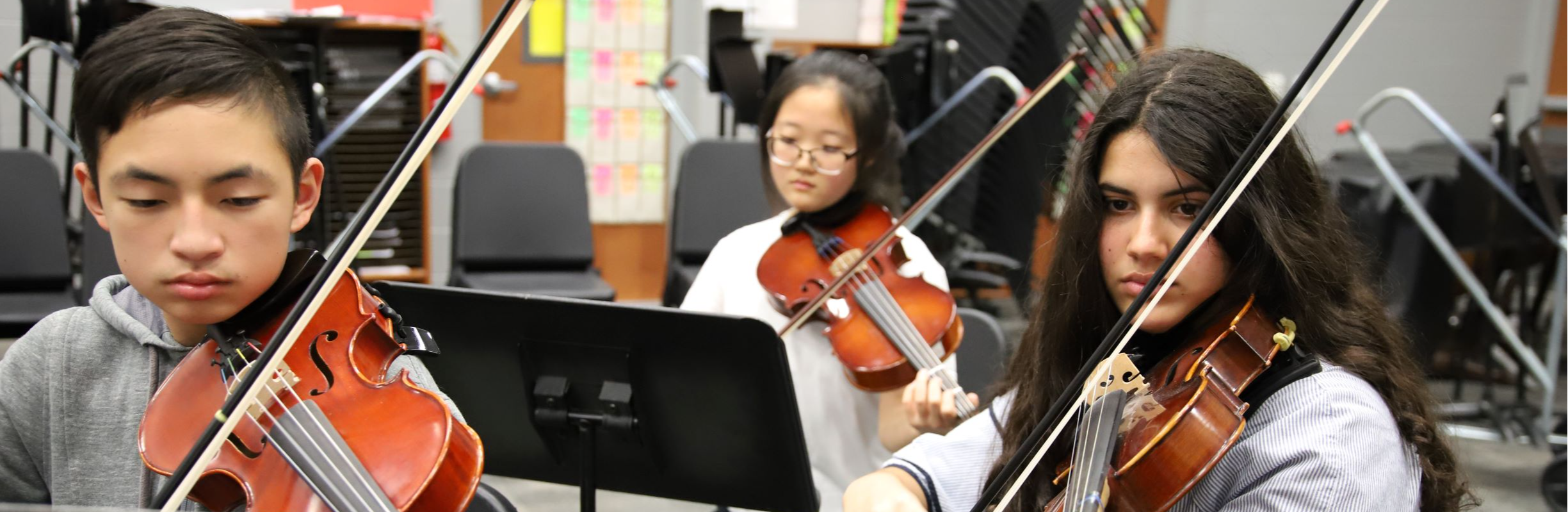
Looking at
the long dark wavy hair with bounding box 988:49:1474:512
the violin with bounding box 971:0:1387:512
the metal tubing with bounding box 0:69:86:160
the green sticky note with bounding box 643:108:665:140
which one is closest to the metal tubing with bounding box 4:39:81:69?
the metal tubing with bounding box 0:69:86:160

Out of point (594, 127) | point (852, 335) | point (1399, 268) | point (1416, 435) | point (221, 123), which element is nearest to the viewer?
point (221, 123)

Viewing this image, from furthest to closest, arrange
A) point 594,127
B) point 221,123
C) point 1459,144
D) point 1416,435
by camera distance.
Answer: point 594,127
point 1459,144
point 1416,435
point 221,123

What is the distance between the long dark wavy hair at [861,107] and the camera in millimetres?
1675

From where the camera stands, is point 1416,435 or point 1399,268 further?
point 1399,268

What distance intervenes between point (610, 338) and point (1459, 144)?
281 centimetres

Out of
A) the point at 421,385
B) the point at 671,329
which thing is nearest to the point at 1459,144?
the point at 671,329

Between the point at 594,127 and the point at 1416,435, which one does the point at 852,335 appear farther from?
the point at 594,127

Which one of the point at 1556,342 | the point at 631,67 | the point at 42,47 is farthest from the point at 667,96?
the point at 1556,342

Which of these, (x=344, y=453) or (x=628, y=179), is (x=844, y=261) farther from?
(x=628, y=179)

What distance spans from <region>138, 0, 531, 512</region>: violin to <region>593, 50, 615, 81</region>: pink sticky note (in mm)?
3636

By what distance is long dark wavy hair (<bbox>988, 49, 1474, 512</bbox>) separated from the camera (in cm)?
93

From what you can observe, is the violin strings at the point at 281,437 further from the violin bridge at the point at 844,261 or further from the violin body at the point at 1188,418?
the violin bridge at the point at 844,261

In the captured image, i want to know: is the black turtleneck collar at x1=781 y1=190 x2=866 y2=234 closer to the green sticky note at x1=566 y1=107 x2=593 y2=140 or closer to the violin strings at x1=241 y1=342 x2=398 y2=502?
the violin strings at x1=241 y1=342 x2=398 y2=502

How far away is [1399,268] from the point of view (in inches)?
137
